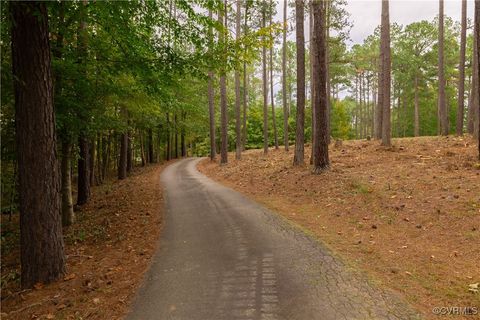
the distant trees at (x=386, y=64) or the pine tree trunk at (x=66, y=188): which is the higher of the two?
the distant trees at (x=386, y=64)

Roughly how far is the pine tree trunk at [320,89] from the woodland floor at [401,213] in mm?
853

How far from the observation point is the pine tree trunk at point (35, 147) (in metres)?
5.25

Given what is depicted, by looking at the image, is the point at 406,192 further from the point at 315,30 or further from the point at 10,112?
the point at 10,112

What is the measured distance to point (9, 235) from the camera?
10391 millimetres

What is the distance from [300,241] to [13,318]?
209 inches

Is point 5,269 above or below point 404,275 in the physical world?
below

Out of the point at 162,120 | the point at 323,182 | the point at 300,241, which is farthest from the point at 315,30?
the point at 162,120

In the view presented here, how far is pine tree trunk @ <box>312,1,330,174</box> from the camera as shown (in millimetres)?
11844

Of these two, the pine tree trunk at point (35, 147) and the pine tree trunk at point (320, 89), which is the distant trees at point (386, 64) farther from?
the pine tree trunk at point (35, 147)

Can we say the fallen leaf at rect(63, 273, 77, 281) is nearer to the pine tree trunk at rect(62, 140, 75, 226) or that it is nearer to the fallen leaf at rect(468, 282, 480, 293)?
the pine tree trunk at rect(62, 140, 75, 226)

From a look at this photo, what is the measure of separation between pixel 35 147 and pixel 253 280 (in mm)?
4466

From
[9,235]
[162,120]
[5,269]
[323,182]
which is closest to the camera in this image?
[5,269]

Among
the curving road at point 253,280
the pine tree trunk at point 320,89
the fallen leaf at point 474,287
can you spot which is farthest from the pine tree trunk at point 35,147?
the pine tree trunk at point 320,89

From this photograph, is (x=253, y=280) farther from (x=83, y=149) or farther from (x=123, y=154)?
(x=123, y=154)
